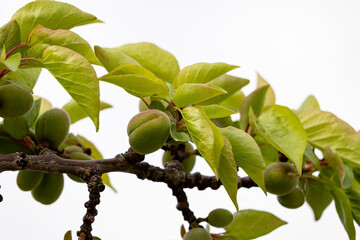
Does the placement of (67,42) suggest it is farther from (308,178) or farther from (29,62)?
(308,178)

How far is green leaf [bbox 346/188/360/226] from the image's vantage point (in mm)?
786

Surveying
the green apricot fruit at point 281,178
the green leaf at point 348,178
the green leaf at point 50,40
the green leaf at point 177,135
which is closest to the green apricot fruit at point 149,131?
the green leaf at point 177,135

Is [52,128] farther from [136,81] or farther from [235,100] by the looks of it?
[235,100]

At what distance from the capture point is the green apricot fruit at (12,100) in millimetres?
584

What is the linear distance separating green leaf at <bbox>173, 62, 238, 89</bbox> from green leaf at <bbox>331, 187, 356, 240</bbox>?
12.5 inches

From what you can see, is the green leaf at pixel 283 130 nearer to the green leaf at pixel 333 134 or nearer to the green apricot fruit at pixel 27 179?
the green leaf at pixel 333 134

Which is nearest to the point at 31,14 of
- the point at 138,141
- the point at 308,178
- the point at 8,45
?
the point at 8,45

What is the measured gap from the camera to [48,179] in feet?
2.27

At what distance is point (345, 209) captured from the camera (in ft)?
2.39

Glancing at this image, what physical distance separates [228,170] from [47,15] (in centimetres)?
31

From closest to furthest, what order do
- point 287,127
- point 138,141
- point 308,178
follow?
point 138,141 < point 287,127 < point 308,178

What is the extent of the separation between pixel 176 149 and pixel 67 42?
28 centimetres

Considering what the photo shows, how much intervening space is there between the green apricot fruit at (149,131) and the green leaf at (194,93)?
0.12ft

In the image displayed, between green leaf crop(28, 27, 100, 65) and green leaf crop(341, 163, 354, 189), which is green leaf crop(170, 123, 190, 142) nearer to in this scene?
green leaf crop(28, 27, 100, 65)
